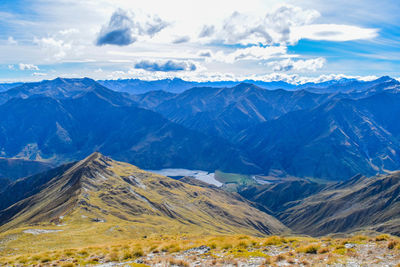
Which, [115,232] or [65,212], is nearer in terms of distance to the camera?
[115,232]

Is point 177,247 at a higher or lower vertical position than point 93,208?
higher

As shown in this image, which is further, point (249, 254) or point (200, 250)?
point (200, 250)

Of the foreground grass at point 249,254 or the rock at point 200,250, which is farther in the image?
the rock at point 200,250

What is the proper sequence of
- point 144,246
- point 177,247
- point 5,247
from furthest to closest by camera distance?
1. point 5,247
2. point 144,246
3. point 177,247

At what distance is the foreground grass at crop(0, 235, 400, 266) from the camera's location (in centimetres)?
2989

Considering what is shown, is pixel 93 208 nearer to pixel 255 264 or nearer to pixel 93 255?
pixel 93 255

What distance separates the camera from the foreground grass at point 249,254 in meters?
29.9

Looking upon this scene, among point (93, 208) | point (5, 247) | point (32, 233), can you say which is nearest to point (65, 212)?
point (93, 208)

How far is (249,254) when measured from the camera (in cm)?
3278

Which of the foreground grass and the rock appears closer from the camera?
the foreground grass

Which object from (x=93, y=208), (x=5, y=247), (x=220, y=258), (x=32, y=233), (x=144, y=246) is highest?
(x=220, y=258)

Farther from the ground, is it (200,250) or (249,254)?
(249,254)

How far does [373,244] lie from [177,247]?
22.2m

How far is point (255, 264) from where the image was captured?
2919 cm
